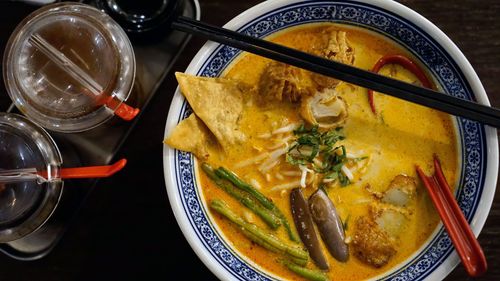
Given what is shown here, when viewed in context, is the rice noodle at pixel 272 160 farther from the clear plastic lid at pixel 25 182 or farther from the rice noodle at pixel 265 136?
the clear plastic lid at pixel 25 182

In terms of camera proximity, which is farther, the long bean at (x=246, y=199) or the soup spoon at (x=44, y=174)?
the long bean at (x=246, y=199)

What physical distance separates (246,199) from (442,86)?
3.02ft

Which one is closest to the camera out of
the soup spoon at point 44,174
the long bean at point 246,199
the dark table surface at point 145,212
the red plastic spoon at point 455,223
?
the red plastic spoon at point 455,223

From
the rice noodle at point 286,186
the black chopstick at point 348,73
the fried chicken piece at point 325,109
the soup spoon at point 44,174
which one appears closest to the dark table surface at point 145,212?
the soup spoon at point 44,174

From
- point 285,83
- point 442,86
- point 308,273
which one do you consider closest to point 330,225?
point 308,273

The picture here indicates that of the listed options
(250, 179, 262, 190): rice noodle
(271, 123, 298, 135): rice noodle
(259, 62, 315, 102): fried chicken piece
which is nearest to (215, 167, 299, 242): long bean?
(250, 179, 262, 190): rice noodle

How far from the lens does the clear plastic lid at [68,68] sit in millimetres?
2324

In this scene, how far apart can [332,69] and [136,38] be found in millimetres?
922

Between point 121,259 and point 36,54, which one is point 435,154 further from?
point 36,54

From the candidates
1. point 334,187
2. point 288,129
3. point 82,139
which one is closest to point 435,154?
point 334,187

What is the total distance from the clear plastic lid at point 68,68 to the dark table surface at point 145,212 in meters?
0.29

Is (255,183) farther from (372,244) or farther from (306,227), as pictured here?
(372,244)

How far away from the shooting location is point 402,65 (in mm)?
2404

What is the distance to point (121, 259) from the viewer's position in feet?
8.41
